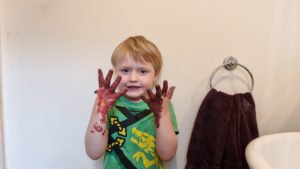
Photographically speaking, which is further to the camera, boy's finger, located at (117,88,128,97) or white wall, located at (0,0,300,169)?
white wall, located at (0,0,300,169)

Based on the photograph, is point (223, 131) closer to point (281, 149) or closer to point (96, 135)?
point (281, 149)

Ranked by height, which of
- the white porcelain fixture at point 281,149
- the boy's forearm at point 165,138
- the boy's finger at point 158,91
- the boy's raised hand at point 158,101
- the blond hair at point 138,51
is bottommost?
the white porcelain fixture at point 281,149

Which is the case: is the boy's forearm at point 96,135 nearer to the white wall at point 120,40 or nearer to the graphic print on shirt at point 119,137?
the graphic print on shirt at point 119,137

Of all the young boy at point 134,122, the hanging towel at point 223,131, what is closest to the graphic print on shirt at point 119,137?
the young boy at point 134,122

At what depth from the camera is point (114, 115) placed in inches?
40.8

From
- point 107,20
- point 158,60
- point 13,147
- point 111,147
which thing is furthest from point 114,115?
point 13,147

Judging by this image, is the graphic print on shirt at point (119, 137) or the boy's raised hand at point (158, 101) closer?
the boy's raised hand at point (158, 101)

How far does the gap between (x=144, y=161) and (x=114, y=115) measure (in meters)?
0.18

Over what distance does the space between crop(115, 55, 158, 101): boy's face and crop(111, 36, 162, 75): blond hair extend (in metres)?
0.01

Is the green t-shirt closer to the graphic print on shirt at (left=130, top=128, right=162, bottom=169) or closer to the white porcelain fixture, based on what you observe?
the graphic print on shirt at (left=130, top=128, right=162, bottom=169)

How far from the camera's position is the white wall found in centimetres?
111

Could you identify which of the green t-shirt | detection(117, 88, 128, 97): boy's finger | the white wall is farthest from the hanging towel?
detection(117, 88, 128, 97): boy's finger

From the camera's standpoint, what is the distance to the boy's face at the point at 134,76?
100 centimetres

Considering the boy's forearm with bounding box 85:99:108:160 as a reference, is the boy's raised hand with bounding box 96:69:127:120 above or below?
above
